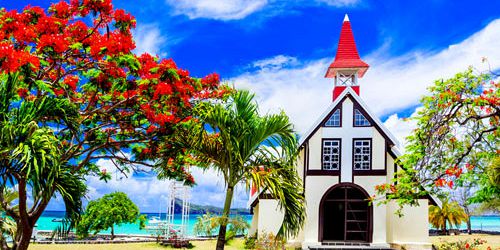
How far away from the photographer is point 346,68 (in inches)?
995

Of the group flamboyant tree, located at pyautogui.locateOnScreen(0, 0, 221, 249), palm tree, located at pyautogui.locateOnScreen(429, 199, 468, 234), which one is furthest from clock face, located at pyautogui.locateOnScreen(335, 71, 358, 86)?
palm tree, located at pyautogui.locateOnScreen(429, 199, 468, 234)

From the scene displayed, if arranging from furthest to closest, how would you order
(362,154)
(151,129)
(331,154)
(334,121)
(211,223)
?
(334,121) → (331,154) → (362,154) → (151,129) → (211,223)

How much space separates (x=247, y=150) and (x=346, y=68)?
14.1 meters

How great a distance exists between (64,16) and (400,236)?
1686 cm

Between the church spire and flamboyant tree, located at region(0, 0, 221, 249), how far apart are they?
12.9 metres

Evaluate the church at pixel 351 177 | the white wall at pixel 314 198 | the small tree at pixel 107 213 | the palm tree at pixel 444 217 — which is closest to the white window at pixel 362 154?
the church at pixel 351 177

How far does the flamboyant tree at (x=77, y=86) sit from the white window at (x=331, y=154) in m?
10.4

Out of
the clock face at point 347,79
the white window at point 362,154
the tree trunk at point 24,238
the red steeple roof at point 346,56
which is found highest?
the red steeple roof at point 346,56

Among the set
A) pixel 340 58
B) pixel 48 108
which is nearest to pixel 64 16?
pixel 48 108

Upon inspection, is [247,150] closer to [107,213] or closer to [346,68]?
[346,68]

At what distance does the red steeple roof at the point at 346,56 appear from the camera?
25.1m

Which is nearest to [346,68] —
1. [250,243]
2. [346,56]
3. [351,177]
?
[346,56]

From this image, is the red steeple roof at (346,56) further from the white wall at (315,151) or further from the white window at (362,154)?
the white window at (362,154)

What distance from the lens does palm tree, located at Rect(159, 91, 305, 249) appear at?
1184 cm
